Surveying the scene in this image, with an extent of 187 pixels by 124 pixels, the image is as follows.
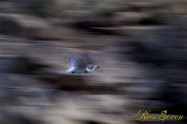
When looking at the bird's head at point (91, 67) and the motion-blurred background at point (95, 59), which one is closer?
the motion-blurred background at point (95, 59)

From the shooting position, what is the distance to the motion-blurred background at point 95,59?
118 inches

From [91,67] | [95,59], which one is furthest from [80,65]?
[95,59]

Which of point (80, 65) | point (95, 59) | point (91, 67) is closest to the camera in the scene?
point (80, 65)

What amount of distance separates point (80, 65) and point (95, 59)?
416 mm

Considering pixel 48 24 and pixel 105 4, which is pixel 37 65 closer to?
pixel 48 24

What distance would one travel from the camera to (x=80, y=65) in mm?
3242

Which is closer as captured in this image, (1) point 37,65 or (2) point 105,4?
(1) point 37,65

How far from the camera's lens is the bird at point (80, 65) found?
128 inches

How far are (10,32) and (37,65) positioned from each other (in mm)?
632

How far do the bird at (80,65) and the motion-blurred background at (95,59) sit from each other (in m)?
→ 0.04

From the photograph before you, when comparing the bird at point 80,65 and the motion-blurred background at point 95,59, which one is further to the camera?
the bird at point 80,65

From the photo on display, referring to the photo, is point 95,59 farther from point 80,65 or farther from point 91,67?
point 80,65

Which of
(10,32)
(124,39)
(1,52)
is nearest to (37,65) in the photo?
(1,52)

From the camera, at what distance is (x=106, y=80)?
132 inches
